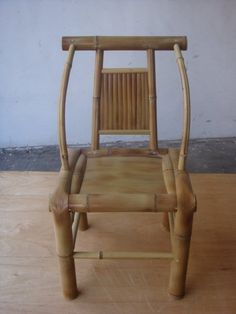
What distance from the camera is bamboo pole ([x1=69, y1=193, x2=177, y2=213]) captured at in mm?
714

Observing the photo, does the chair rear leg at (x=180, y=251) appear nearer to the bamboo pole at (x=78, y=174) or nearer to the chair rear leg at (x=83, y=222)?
the bamboo pole at (x=78, y=174)

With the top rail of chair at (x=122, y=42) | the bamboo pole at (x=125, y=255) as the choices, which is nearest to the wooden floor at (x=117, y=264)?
the bamboo pole at (x=125, y=255)

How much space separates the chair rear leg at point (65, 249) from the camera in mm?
730

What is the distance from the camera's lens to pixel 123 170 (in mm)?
876

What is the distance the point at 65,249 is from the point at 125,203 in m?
0.18

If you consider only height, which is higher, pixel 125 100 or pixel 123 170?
pixel 125 100

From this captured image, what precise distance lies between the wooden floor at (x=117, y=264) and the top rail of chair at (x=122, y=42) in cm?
55

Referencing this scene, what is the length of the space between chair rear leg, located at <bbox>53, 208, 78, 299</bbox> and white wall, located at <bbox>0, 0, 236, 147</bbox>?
3.37ft

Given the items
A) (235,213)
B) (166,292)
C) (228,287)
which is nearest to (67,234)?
(166,292)

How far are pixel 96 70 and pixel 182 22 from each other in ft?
2.54

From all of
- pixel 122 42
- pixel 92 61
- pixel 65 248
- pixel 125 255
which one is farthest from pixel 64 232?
pixel 92 61

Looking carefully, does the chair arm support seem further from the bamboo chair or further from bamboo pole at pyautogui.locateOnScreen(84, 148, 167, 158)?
bamboo pole at pyautogui.locateOnScreen(84, 148, 167, 158)

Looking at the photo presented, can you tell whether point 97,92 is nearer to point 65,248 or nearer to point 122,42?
point 122,42

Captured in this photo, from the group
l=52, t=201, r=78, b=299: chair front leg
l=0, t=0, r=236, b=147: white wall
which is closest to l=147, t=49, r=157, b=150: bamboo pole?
l=52, t=201, r=78, b=299: chair front leg
